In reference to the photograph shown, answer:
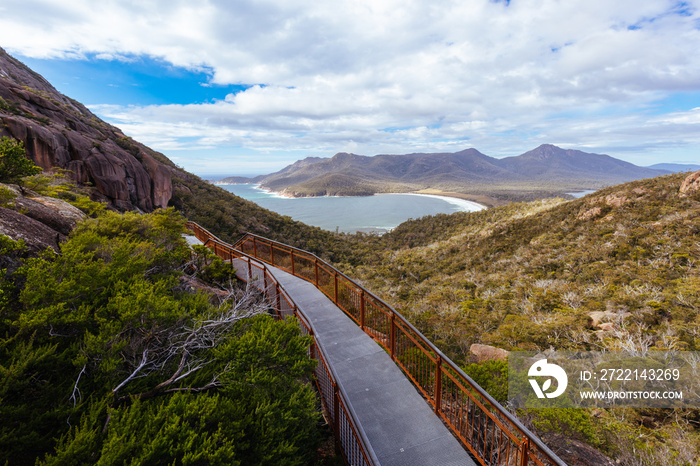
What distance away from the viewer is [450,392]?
153 inches

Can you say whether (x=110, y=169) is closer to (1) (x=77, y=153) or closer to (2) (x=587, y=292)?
(1) (x=77, y=153)

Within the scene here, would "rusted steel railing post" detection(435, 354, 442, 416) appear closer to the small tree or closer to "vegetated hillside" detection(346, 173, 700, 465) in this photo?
"vegetated hillside" detection(346, 173, 700, 465)

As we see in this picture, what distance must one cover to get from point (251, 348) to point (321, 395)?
4.82 ft

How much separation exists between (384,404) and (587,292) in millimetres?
9676

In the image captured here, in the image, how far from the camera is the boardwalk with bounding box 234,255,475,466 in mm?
3322

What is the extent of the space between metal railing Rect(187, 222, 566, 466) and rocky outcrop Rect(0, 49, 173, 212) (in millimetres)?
16532

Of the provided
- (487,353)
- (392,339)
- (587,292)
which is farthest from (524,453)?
(587,292)

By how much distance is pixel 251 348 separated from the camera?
341 cm

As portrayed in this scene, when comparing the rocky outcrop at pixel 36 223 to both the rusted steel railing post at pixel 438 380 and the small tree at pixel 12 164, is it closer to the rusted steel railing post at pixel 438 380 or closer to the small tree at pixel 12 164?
the small tree at pixel 12 164

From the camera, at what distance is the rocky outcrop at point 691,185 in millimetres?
16344

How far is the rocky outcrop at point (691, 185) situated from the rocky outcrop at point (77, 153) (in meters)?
33.2

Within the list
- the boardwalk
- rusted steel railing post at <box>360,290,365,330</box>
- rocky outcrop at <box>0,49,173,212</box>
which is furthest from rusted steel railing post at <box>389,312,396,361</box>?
rocky outcrop at <box>0,49,173,212</box>

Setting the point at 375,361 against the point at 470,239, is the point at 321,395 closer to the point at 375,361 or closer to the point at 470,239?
the point at 375,361

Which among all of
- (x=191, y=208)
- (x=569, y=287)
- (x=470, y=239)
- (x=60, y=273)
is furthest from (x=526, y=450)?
(x=191, y=208)
